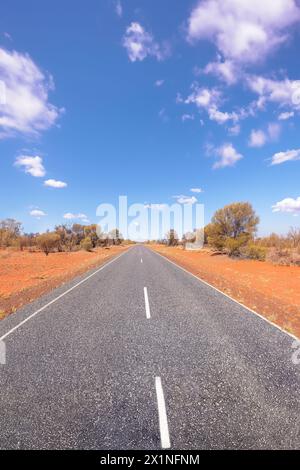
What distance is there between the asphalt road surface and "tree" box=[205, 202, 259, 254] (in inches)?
999

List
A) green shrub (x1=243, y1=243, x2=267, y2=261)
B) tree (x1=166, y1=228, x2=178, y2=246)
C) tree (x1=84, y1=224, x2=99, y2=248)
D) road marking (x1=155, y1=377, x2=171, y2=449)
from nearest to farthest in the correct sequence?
road marking (x1=155, y1=377, x2=171, y2=449)
green shrub (x1=243, y1=243, x2=267, y2=261)
tree (x1=84, y1=224, x2=99, y2=248)
tree (x1=166, y1=228, x2=178, y2=246)

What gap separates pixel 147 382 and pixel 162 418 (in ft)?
2.65

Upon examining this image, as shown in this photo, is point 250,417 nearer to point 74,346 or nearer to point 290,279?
point 74,346

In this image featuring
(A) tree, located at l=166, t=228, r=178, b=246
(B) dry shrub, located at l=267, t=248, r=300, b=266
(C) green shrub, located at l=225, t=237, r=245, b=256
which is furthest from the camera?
(A) tree, located at l=166, t=228, r=178, b=246

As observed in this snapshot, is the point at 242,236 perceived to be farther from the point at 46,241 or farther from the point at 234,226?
the point at 46,241

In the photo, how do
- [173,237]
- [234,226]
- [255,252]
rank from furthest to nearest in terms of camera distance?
1. [173,237]
2. [234,226]
3. [255,252]

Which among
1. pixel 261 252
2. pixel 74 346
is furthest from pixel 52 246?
pixel 74 346

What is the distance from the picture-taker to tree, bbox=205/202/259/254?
31.0 metres

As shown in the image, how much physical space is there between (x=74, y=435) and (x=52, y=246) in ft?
157

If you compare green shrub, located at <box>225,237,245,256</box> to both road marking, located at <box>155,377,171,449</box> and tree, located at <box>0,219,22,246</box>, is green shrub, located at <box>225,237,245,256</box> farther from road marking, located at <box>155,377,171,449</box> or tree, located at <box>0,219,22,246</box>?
tree, located at <box>0,219,22,246</box>

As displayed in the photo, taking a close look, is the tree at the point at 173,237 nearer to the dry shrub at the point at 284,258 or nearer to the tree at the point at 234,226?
the tree at the point at 234,226

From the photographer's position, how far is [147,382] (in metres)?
3.80

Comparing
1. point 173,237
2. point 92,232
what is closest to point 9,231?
point 92,232

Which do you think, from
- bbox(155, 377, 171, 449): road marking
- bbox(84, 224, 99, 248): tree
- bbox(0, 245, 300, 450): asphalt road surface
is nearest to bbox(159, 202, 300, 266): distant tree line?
bbox(0, 245, 300, 450): asphalt road surface
